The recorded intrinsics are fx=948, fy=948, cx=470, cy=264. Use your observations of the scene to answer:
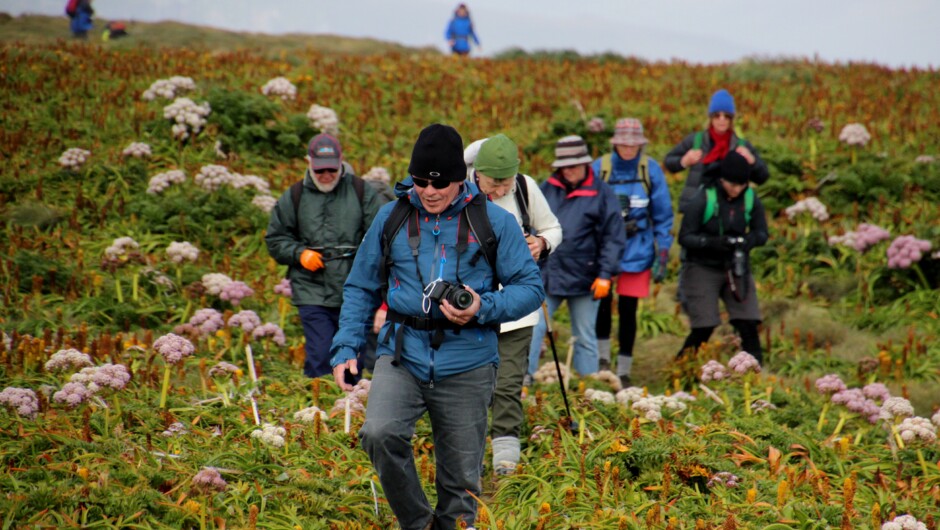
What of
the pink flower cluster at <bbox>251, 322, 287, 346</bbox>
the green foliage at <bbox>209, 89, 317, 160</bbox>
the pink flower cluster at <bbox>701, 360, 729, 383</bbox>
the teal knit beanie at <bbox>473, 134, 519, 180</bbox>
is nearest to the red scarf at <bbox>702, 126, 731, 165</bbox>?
A: the pink flower cluster at <bbox>701, 360, 729, 383</bbox>

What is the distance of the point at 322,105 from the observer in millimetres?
17656

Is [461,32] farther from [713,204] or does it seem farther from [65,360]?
[65,360]

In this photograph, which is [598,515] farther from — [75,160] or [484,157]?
[75,160]

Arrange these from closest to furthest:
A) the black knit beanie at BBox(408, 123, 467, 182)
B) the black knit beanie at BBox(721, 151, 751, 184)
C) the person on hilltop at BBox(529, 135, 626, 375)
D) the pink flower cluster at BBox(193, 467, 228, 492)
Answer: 1. the black knit beanie at BBox(408, 123, 467, 182)
2. the pink flower cluster at BBox(193, 467, 228, 492)
3. the person on hilltop at BBox(529, 135, 626, 375)
4. the black knit beanie at BBox(721, 151, 751, 184)

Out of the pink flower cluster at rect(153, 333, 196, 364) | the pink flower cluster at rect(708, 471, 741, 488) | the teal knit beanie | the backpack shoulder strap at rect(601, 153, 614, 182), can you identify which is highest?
the teal knit beanie

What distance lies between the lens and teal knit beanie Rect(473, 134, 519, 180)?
6.73 m

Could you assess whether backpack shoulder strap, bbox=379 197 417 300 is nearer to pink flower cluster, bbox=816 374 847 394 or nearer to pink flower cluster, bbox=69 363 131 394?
pink flower cluster, bbox=69 363 131 394

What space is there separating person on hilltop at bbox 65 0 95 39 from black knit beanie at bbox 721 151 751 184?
22124 mm

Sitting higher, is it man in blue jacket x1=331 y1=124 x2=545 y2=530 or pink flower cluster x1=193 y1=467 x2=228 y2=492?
man in blue jacket x1=331 y1=124 x2=545 y2=530

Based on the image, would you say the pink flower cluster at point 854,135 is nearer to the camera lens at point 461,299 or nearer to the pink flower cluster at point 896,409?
the pink flower cluster at point 896,409

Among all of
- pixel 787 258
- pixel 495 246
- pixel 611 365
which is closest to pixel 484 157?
pixel 495 246

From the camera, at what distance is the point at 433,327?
510 cm

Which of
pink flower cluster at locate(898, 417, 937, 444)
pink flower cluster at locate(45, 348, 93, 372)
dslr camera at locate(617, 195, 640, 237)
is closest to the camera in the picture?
pink flower cluster at locate(45, 348, 93, 372)

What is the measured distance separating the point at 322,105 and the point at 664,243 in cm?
959
